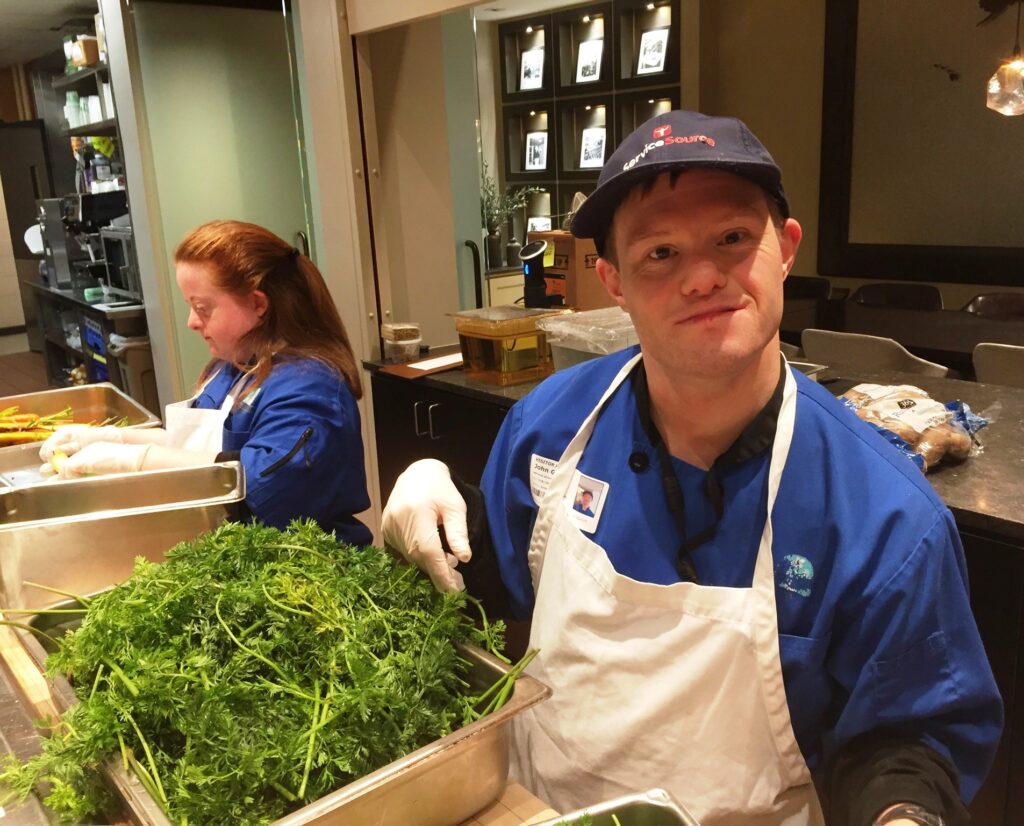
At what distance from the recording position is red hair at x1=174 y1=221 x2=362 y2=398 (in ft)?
6.56

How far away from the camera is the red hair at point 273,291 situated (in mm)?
1999

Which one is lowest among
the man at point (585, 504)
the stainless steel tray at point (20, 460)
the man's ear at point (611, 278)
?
the stainless steel tray at point (20, 460)

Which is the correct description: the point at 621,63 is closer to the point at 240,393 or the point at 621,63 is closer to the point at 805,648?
the point at 240,393

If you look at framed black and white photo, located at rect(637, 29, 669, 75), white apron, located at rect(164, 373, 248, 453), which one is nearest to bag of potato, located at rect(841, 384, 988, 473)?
white apron, located at rect(164, 373, 248, 453)

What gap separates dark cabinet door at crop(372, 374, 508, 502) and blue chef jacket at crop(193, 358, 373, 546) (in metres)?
0.73

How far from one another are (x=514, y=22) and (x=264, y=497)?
20.9ft

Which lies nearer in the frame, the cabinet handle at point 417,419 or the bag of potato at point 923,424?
the bag of potato at point 923,424

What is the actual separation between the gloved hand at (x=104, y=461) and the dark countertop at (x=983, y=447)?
109cm

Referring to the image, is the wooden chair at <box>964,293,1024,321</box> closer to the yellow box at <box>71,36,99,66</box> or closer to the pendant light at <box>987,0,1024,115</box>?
the pendant light at <box>987,0,1024,115</box>

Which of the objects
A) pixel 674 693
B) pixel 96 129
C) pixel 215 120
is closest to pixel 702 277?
pixel 674 693

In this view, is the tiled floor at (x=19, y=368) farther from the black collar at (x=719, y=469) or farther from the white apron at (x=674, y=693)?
the black collar at (x=719, y=469)

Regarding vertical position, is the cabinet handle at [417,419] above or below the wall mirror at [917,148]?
below

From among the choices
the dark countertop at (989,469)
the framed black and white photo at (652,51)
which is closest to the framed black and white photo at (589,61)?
the framed black and white photo at (652,51)

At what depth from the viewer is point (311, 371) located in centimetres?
195
